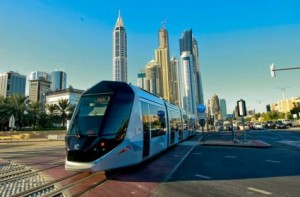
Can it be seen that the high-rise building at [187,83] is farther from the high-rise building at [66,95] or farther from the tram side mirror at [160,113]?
the tram side mirror at [160,113]

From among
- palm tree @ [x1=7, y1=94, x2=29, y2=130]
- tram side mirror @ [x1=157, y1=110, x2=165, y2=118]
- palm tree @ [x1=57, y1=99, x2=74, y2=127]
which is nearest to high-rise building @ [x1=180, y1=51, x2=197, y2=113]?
palm tree @ [x1=57, y1=99, x2=74, y2=127]

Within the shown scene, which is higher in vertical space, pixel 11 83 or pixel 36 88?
pixel 11 83

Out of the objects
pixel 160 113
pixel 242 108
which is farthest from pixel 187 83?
pixel 160 113

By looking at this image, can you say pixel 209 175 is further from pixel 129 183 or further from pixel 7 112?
pixel 7 112

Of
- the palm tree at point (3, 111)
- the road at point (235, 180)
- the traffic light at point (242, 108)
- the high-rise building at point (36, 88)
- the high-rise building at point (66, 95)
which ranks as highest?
the high-rise building at point (36, 88)

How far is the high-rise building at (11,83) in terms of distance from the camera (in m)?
154

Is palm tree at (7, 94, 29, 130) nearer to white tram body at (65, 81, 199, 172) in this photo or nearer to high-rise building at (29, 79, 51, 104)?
white tram body at (65, 81, 199, 172)

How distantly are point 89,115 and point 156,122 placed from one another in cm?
443

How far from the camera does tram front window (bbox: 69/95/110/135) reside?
8.42 metres

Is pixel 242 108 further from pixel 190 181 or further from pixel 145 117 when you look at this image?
pixel 190 181

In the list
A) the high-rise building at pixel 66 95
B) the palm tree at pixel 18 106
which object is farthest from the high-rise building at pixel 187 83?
the palm tree at pixel 18 106

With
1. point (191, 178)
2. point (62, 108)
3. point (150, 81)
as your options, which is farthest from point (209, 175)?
point (150, 81)

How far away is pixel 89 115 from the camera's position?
8867mm

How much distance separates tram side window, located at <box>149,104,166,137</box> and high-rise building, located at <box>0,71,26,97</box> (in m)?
159
